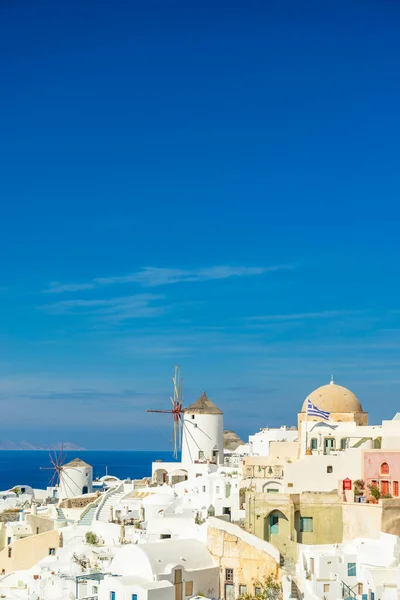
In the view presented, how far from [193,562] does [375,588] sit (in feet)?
26.2

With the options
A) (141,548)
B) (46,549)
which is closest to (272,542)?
(141,548)

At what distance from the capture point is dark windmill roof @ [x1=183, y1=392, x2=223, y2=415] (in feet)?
168

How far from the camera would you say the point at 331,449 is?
4091cm

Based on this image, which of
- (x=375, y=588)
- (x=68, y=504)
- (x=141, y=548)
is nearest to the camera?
(x=375, y=588)

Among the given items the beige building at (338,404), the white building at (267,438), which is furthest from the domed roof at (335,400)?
the white building at (267,438)

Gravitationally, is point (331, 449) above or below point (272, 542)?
above

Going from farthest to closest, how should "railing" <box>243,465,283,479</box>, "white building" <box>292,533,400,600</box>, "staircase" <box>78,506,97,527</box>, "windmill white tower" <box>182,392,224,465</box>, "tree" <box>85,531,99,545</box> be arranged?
"windmill white tower" <box>182,392,224,465</box> → "staircase" <box>78,506,97,527</box> → "railing" <box>243,465,283,479</box> → "tree" <box>85,531,99,545</box> → "white building" <box>292,533,400,600</box>

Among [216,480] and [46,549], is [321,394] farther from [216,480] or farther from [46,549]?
[46,549]

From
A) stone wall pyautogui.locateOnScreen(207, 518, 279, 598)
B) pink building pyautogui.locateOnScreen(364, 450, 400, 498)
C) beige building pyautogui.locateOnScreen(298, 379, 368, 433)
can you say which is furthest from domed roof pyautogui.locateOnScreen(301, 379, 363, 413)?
stone wall pyautogui.locateOnScreen(207, 518, 279, 598)

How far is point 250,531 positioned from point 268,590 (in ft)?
11.9

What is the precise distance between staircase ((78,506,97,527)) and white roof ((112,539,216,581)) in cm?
830

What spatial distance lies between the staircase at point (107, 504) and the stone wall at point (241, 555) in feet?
27.2

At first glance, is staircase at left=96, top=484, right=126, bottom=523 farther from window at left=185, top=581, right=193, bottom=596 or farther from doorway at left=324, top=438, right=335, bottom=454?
doorway at left=324, top=438, right=335, bottom=454

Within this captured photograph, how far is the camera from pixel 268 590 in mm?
31000
